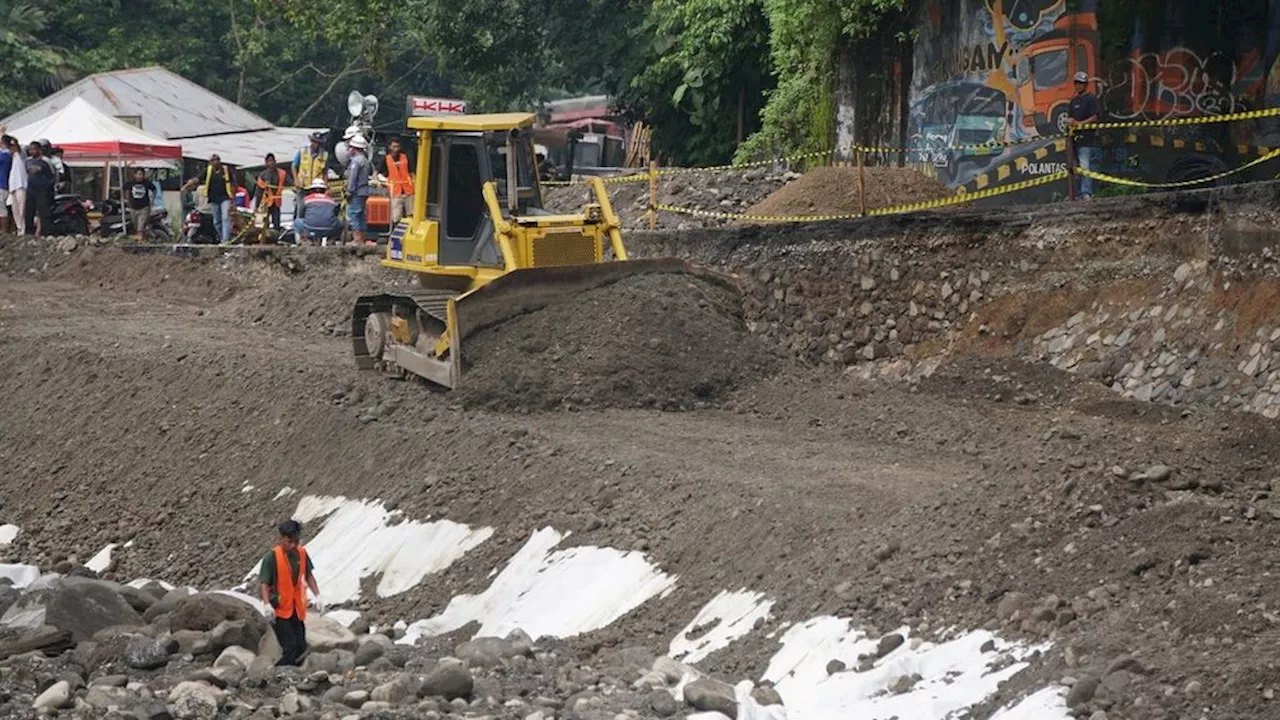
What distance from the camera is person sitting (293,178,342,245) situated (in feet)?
100

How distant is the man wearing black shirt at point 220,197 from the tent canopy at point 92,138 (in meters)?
1.92

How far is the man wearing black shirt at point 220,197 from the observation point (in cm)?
3250

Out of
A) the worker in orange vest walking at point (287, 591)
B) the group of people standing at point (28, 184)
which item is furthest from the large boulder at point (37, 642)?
the group of people standing at point (28, 184)

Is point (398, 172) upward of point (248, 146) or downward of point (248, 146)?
downward

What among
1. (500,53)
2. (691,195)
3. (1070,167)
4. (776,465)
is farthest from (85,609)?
(500,53)

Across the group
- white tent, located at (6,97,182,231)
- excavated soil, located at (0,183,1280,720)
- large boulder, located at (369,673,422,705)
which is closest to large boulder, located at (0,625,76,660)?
excavated soil, located at (0,183,1280,720)

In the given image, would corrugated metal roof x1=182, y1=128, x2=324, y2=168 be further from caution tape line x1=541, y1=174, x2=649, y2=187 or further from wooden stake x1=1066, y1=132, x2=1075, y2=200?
wooden stake x1=1066, y1=132, x2=1075, y2=200

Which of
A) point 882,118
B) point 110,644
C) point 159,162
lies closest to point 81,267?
point 159,162

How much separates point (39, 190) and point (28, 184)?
0.79ft

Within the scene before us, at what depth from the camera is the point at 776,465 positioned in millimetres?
15961

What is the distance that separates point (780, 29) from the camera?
30.4 metres

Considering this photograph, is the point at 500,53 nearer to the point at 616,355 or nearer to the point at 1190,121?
the point at 616,355

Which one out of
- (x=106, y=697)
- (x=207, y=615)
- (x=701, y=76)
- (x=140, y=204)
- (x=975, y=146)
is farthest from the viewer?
(x=701, y=76)

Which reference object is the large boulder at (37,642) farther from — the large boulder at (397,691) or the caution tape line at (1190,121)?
the caution tape line at (1190,121)
